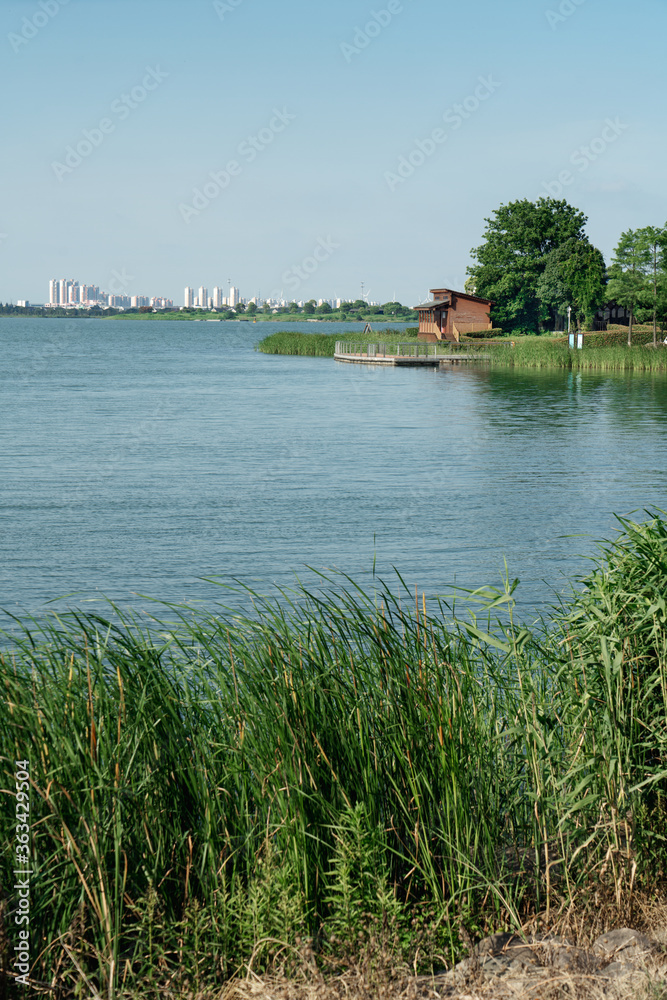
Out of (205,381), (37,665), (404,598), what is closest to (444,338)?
(205,381)

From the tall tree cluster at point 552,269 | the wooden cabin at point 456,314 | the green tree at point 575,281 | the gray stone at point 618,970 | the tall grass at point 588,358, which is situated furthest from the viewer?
the wooden cabin at point 456,314

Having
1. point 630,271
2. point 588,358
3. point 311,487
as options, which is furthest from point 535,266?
point 311,487

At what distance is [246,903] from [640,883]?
1719 millimetres

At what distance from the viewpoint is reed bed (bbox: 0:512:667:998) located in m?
3.80

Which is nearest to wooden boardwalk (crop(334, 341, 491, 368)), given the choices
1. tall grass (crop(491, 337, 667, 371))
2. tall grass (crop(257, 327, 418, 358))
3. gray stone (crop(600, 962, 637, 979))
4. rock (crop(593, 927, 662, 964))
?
tall grass (crop(491, 337, 667, 371))

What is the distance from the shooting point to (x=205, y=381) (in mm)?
65000

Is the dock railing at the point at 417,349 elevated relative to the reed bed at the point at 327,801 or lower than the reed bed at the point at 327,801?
elevated

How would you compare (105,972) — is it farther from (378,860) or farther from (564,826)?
(564,826)

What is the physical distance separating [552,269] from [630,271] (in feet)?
46.8

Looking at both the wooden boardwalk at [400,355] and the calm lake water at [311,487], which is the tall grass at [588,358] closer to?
the wooden boardwalk at [400,355]

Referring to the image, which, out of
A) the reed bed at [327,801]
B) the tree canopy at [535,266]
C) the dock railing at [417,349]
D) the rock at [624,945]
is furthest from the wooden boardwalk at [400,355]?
the rock at [624,945]

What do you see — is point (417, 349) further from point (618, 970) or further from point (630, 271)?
point (618, 970)

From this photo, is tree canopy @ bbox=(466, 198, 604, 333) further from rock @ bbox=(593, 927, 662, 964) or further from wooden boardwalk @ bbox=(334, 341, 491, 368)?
rock @ bbox=(593, 927, 662, 964)

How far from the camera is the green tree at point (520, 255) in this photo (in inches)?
3625
